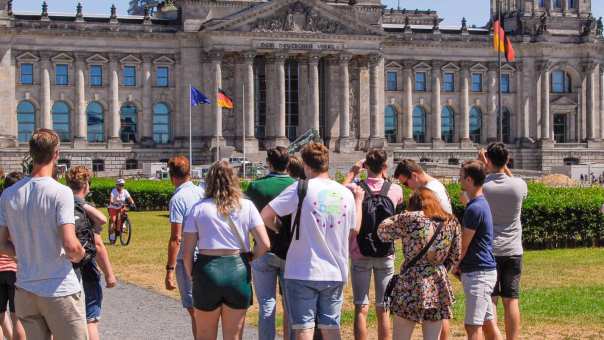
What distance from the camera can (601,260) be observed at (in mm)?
28516

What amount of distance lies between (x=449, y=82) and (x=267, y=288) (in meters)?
79.5

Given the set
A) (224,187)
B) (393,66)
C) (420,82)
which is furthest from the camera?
(420,82)

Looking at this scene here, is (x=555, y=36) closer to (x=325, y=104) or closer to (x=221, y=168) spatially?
(x=325, y=104)

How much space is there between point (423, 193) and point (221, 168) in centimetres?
259

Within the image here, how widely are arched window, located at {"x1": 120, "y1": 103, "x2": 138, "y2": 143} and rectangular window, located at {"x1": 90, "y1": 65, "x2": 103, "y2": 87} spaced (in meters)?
2.74

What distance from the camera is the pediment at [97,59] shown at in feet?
269

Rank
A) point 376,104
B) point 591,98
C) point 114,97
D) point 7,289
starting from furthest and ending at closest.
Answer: point 591,98 < point 376,104 < point 114,97 < point 7,289

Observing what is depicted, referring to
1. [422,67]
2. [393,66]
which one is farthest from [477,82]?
[393,66]

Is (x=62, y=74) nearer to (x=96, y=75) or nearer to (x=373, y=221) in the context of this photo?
(x=96, y=75)

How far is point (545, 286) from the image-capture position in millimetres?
23344

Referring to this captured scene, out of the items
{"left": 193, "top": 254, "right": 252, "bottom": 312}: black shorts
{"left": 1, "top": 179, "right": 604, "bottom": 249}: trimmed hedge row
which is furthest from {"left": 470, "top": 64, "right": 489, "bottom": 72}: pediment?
{"left": 193, "top": 254, "right": 252, "bottom": 312}: black shorts

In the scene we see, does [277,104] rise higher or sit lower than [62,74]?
lower

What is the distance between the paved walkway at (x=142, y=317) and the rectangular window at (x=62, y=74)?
61129 mm

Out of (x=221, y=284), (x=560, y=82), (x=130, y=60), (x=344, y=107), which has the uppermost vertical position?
(x=130, y=60)
